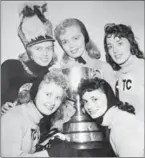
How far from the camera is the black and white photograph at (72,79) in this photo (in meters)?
1.75

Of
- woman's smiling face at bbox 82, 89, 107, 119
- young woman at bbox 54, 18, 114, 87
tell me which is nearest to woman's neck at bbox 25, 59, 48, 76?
young woman at bbox 54, 18, 114, 87

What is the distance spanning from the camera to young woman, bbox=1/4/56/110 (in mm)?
1761

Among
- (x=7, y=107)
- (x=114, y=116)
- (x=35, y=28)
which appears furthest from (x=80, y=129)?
(x=35, y=28)

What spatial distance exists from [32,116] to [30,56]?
36 cm

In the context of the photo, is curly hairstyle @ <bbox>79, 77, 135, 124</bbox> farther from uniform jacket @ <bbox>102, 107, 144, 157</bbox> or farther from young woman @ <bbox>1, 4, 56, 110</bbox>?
young woman @ <bbox>1, 4, 56, 110</bbox>

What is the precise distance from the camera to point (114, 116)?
1800 millimetres

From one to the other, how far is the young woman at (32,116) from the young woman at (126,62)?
0.33m

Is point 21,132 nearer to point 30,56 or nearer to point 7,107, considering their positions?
point 7,107

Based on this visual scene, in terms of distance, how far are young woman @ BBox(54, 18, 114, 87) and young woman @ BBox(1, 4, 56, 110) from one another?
8 centimetres

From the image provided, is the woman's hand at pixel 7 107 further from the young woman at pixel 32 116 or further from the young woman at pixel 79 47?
the young woman at pixel 79 47

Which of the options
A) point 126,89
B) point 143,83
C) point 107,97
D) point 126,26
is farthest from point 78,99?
point 126,26

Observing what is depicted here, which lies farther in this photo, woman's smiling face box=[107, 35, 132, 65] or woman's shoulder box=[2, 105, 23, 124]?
woman's smiling face box=[107, 35, 132, 65]

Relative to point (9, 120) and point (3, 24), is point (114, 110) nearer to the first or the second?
point (9, 120)

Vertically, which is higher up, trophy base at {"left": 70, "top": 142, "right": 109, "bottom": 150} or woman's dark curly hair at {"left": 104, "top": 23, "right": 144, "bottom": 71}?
woman's dark curly hair at {"left": 104, "top": 23, "right": 144, "bottom": 71}
